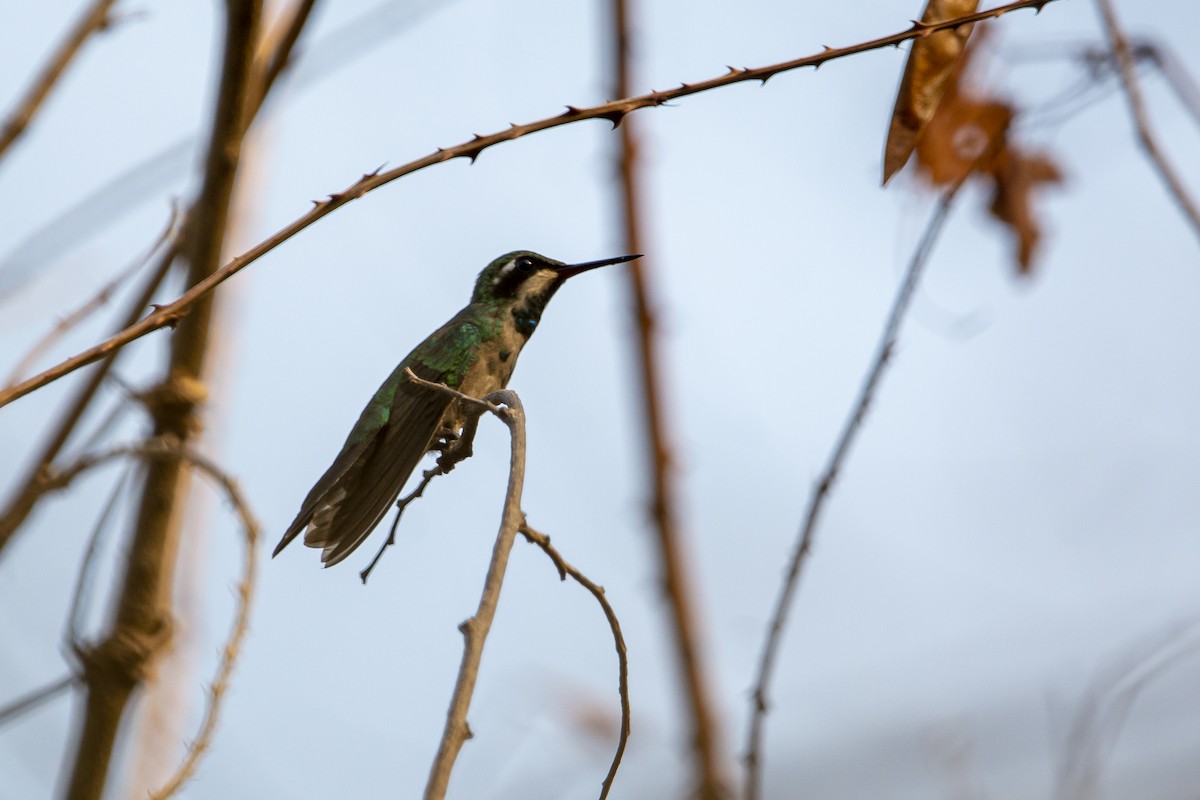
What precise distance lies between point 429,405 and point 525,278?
130 centimetres

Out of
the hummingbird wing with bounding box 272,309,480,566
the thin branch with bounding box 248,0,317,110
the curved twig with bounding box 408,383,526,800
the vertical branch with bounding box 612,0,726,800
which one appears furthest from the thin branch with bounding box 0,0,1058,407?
the vertical branch with bounding box 612,0,726,800

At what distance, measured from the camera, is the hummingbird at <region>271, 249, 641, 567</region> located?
3.37m

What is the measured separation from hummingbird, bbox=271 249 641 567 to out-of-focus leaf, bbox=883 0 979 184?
1.17 m

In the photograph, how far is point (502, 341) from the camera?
436cm

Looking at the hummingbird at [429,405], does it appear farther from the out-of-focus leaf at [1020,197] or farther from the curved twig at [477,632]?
the out-of-focus leaf at [1020,197]

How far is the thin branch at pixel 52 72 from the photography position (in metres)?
3.66

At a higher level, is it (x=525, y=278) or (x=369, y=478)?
(x=525, y=278)

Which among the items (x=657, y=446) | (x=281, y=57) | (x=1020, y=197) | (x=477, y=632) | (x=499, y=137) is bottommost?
(x=477, y=632)

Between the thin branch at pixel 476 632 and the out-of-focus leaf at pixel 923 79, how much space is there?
3.13ft

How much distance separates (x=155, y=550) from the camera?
4.07 meters

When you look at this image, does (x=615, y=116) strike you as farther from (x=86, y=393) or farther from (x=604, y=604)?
(x=86, y=393)

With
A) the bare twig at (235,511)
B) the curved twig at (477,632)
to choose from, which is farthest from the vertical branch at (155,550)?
the curved twig at (477,632)

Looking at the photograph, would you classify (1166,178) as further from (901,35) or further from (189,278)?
(189,278)

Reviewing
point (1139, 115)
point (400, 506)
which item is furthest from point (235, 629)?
point (1139, 115)
